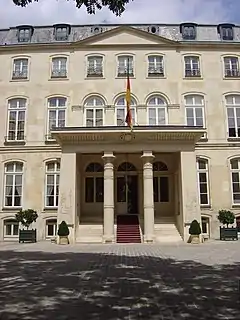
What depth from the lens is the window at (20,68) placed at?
29.5 m

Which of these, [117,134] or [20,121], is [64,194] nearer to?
[117,134]

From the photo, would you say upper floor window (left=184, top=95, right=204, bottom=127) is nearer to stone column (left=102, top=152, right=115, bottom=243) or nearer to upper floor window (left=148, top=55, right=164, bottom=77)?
upper floor window (left=148, top=55, right=164, bottom=77)

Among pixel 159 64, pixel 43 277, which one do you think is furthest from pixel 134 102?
pixel 43 277

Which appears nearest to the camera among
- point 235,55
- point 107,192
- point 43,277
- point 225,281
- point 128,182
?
point 225,281

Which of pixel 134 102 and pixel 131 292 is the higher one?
pixel 134 102

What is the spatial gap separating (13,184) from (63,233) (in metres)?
7.77

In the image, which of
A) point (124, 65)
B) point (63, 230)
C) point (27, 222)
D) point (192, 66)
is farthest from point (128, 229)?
point (192, 66)

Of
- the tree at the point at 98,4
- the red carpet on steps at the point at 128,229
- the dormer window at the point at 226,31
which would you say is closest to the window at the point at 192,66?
the dormer window at the point at 226,31

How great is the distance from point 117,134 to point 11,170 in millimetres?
9521

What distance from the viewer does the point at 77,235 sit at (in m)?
23.9

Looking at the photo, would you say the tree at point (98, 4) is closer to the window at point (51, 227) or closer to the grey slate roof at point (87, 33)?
the window at point (51, 227)

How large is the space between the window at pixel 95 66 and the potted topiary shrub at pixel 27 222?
11.4 metres

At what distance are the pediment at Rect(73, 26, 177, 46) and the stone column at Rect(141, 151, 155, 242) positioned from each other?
34.8ft

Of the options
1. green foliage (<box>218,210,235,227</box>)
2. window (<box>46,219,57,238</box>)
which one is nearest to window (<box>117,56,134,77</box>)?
window (<box>46,219,57,238</box>)
